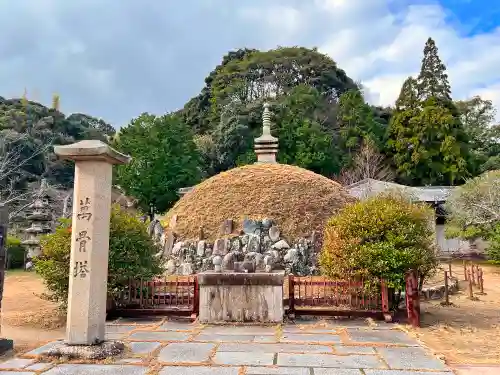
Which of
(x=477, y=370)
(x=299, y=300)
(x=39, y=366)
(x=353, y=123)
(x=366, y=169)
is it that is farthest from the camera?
(x=353, y=123)

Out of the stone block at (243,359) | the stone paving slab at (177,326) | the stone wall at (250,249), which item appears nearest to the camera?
the stone block at (243,359)

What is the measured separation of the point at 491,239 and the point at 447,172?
14852 millimetres

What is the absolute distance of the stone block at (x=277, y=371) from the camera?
4.73 meters

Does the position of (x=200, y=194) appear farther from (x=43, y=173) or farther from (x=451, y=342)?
(x=43, y=173)

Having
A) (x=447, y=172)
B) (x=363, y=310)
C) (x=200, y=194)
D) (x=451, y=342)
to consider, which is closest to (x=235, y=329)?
(x=363, y=310)

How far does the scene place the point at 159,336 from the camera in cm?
663

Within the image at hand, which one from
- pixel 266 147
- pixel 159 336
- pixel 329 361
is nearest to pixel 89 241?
pixel 159 336

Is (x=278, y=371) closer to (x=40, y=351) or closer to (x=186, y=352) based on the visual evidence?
(x=186, y=352)

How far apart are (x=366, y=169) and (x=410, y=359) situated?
27.4 metres

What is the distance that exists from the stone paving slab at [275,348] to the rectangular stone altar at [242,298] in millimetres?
1556

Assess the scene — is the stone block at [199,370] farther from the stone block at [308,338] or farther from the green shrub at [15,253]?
the green shrub at [15,253]

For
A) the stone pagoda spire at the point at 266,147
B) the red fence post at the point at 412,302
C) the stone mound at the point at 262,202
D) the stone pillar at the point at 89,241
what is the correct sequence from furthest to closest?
1. the stone pagoda spire at the point at 266,147
2. the stone mound at the point at 262,202
3. the red fence post at the point at 412,302
4. the stone pillar at the point at 89,241

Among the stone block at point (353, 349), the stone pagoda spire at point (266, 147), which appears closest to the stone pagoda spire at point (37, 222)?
the stone pagoda spire at point (266, 147)

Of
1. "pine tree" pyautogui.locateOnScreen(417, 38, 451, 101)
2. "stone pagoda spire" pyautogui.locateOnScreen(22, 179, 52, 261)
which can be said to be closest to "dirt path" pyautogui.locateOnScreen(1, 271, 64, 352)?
"stone pagoda spire" pyautogui.locateOnScreen(22, 179, 52, 261)
